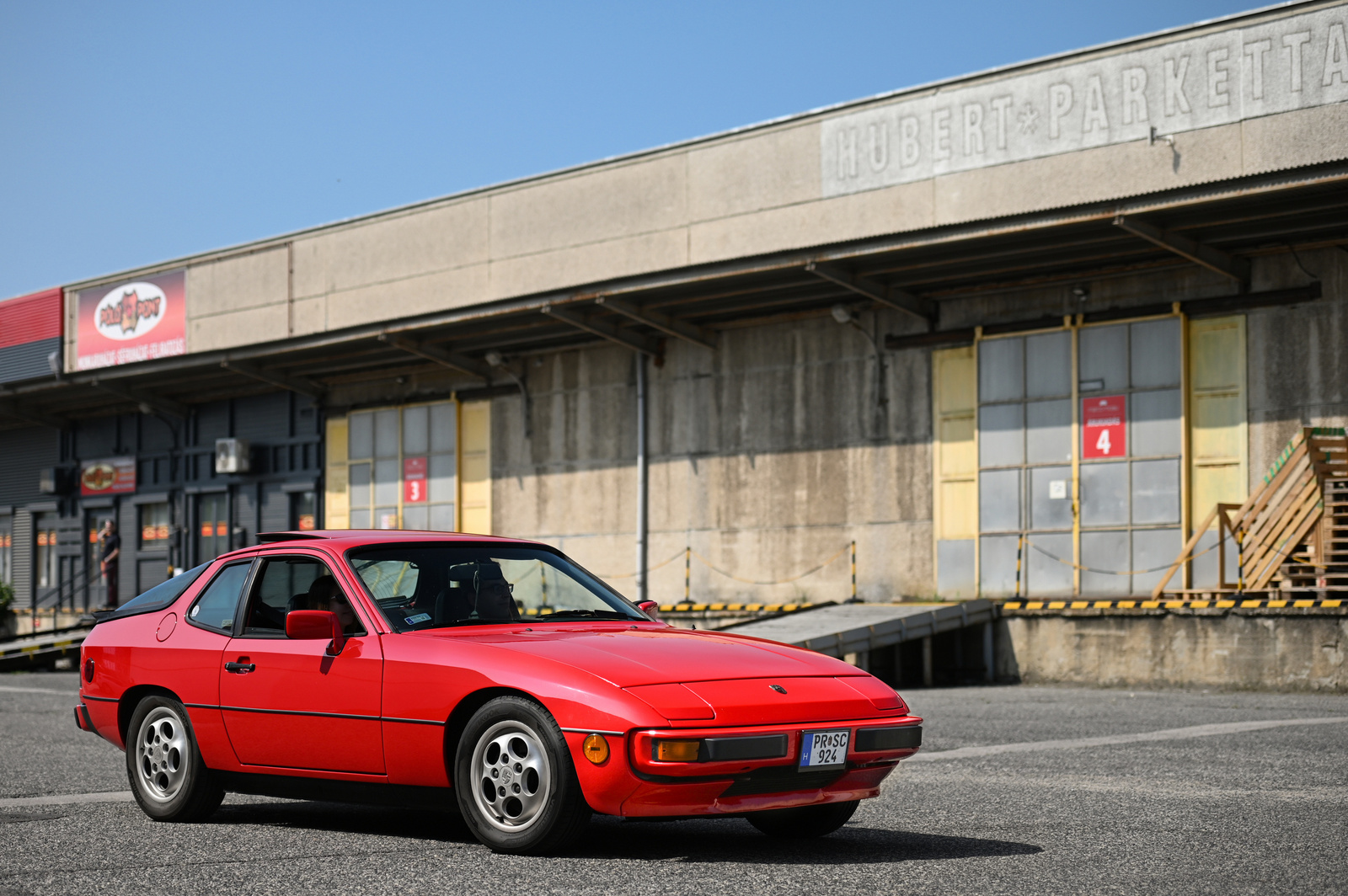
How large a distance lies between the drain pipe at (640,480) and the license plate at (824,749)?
19.9 metres

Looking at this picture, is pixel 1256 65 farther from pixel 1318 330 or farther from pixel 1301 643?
pixel 1301 643

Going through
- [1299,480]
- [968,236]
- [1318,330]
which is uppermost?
[968,236]

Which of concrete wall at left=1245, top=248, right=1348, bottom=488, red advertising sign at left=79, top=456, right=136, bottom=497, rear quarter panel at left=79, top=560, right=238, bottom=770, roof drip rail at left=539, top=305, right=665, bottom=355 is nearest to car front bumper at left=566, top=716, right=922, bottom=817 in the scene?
rear quarter panel at left=79, top=560, right=238, bottom=770

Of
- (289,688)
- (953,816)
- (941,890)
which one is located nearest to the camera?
(941,890)

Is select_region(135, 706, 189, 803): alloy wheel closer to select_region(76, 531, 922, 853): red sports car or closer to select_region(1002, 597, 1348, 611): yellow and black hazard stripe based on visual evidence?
select_region(76, 531, 922, 853): red sports car

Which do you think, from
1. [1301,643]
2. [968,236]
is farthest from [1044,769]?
[968,236]

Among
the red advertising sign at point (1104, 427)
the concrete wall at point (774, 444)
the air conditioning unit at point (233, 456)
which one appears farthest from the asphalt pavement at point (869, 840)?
the air conditioning unit at point (233, 456)

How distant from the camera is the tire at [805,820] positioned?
6715mm

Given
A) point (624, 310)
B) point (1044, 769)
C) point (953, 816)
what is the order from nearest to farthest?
1. point (953, 816)
2. point (1044, 769)
3. point (624, 310)

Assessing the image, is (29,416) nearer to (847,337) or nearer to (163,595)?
(847,337)

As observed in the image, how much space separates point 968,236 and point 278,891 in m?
16.3

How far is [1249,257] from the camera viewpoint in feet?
66.4

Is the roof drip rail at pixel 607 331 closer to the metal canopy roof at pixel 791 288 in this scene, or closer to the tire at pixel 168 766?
the metal canopy roof at pixel 791 288

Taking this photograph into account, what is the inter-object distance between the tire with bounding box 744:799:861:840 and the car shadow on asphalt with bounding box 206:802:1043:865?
1.9 inches
